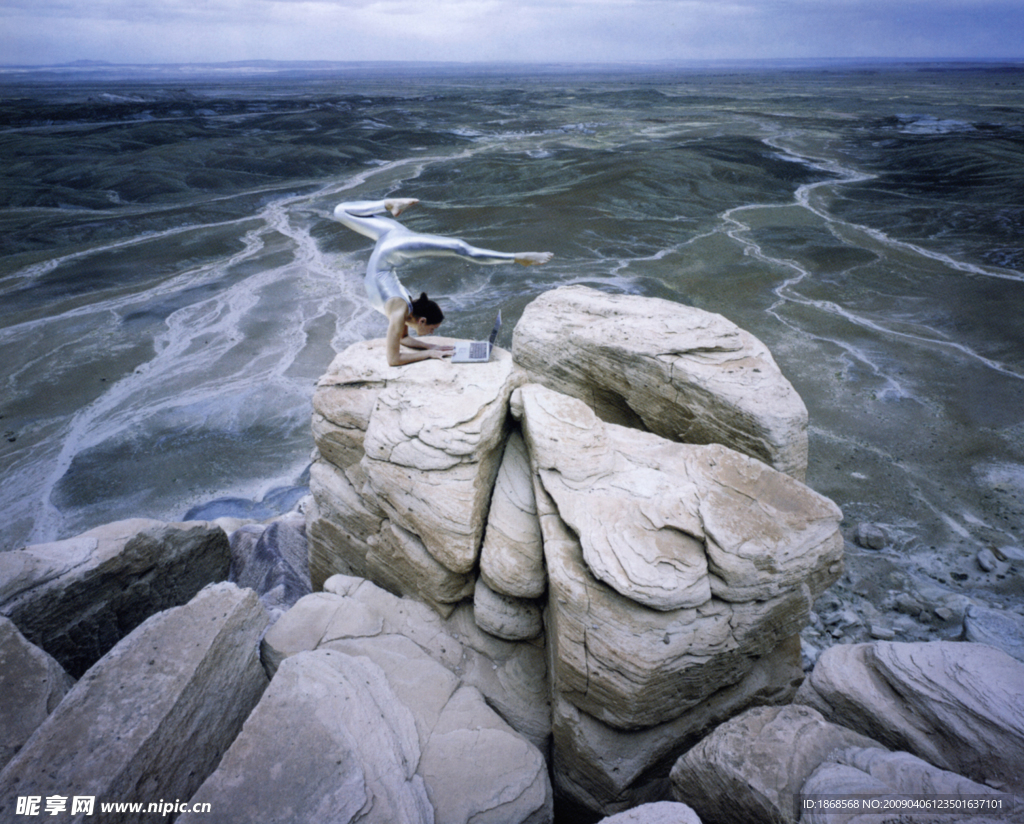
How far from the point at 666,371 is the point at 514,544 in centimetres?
198

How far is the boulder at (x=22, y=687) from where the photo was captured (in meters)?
3.05

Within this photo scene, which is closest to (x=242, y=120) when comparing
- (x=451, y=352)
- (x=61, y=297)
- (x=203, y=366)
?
(x=61, y=297)

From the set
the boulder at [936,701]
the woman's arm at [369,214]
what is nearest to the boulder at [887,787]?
the boulder at [936,701]

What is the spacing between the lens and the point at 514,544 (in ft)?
13.8

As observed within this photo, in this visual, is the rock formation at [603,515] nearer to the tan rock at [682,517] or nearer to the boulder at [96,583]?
the tan rock at [682,517]

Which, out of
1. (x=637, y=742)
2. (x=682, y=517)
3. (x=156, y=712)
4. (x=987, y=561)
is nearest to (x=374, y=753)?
(x=156, y=712)

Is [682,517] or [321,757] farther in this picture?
[682,517]

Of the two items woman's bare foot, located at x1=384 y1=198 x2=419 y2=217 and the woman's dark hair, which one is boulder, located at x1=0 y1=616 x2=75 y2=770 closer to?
the woman's dark hair

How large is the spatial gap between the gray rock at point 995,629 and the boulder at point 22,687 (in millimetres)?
7032

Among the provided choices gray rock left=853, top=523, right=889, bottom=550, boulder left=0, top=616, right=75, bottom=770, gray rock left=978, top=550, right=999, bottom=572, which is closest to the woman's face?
boulder left=0, top=616, right=75, bottom=770

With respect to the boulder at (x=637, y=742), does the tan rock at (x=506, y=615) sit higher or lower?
higher

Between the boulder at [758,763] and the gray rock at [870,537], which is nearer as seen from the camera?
the boulder at [758,763]

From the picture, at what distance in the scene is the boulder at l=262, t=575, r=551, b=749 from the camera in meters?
4.04

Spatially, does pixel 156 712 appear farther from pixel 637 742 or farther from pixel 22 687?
pixel 637 742
